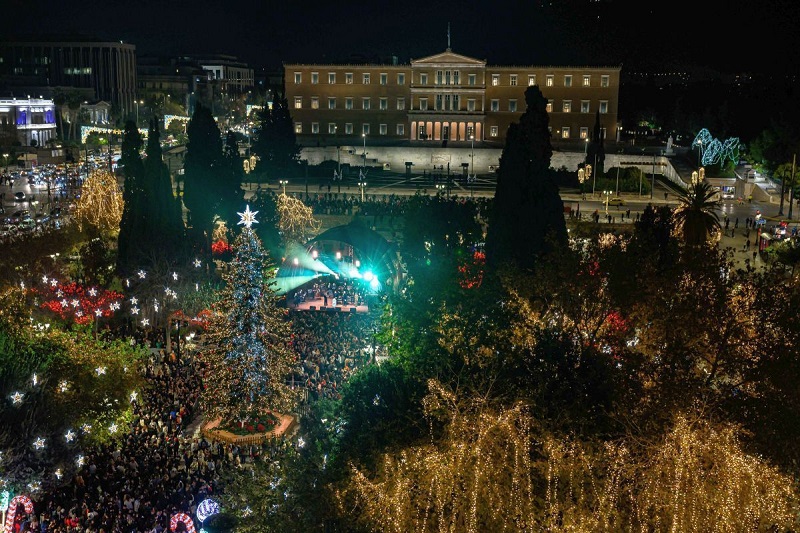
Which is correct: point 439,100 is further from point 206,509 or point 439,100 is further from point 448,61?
point 206,509

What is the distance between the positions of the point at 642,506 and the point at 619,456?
724 millimetres

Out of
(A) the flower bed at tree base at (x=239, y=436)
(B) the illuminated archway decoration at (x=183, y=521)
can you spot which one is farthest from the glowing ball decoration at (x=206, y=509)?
(A) the flower bed at tree base at (x=239, y=436)

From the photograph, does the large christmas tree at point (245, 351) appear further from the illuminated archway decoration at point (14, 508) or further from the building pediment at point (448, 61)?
the building pediment at point (448, 61)

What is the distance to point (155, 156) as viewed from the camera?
31.2 m

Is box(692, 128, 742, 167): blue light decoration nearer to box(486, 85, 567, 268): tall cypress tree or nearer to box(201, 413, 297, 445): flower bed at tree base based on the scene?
box(486, 85, 567, 268): tall cypress tree

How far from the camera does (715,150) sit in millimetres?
53906

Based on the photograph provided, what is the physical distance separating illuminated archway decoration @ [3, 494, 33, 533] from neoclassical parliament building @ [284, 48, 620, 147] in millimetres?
55539

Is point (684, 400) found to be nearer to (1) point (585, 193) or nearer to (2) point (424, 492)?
(2) point (424, 492)

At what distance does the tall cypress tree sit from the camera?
80.5ft

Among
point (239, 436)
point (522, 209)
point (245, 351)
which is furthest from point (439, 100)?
point (239, 436)

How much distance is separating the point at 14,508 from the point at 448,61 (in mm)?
62600

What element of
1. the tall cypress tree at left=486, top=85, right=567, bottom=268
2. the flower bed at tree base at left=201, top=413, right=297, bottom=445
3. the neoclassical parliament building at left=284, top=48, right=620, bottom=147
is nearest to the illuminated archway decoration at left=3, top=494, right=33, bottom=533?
the flower bed at tree base at left=201, top=413, right=297, bottom=445

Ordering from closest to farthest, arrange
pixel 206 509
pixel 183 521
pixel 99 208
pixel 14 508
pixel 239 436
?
pixel 14 508, pixel 183 521, pixel 206 509, pixel 239 436, pixel 99 208

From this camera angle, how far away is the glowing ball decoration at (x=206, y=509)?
15211mm
